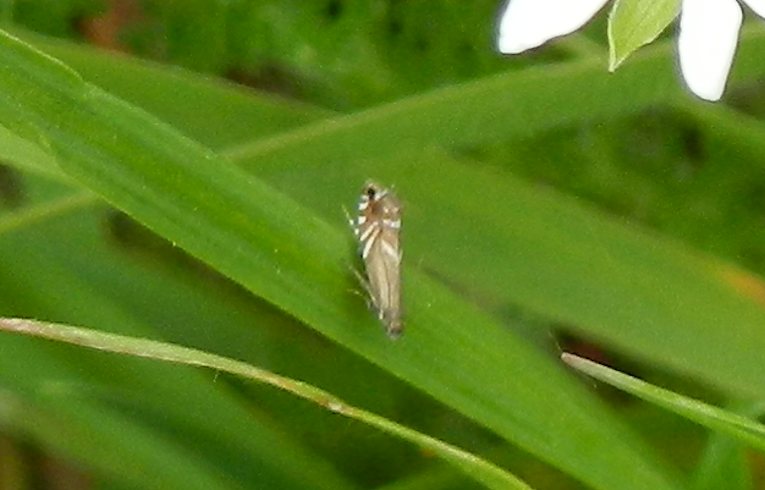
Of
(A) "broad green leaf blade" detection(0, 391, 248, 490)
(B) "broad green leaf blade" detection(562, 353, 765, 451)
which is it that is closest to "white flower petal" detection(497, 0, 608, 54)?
(B) "broad green leaf blade" detection(562, 353, 765, 451)

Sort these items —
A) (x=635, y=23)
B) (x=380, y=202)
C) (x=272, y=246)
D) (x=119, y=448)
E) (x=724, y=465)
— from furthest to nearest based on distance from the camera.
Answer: (x=119, y=448)
(x=724, y=465)
(x=380, y=202)
(x=272, y=246)
(x=635, y=23)

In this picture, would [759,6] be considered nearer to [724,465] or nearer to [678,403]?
[678,403]

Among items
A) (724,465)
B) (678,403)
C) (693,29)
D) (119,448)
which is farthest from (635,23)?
(119,448)

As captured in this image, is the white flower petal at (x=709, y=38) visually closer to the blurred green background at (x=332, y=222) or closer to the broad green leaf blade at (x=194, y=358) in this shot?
the broad green leaf blade at (x=194, y=358)

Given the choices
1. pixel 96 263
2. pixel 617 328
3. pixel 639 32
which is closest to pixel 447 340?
pixel 639 32

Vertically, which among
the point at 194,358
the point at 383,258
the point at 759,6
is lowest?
the point at 194,358

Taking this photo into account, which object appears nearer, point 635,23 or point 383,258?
point 635,23

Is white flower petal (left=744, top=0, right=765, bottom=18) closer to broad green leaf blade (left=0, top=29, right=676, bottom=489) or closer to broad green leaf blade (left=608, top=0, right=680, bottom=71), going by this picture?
broad green leaf blade (left=608, top=0, right=680, bottom=71)
